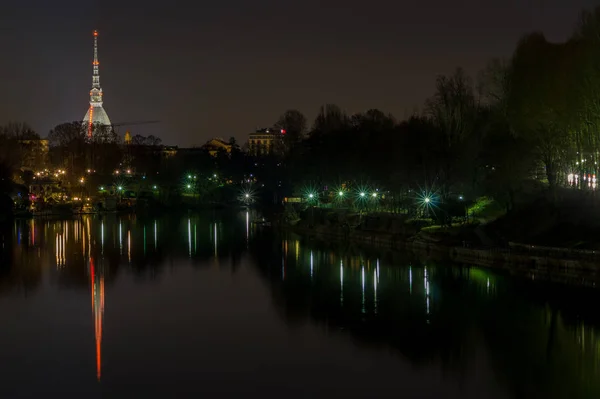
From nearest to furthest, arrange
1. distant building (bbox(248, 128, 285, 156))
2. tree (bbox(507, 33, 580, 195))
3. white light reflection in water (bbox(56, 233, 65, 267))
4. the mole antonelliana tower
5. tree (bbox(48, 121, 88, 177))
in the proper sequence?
1. tree (bbox(507, 33, 580, 195))
2. white light reflection in water (bbox(56, 233, 65, 267))
3. tree (bbox(48, 121, 88, 177))
4. distant building (bbox(248, 128, 285, 156))
5. the mole antonelliana tower

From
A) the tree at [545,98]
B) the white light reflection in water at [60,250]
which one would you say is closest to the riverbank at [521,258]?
the tree at [545,98]

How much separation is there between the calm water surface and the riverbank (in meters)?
1.34

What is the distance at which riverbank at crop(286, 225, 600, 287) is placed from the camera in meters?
30.6

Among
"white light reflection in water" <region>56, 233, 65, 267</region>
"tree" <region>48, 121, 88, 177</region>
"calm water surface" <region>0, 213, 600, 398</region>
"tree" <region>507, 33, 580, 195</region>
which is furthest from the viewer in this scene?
"tree" <region>48, 121, 88, 177</region>

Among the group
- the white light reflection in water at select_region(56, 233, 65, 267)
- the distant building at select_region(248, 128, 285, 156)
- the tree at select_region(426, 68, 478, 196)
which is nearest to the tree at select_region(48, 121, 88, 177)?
the distant building at select_region(248, 128, 285, 156)

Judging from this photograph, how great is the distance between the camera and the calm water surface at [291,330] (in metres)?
19.0

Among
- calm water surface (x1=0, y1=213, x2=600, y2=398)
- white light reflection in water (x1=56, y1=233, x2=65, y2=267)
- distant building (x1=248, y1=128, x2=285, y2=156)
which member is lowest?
calm water surface (x1=0, y1=213, x2=600, y2=398)

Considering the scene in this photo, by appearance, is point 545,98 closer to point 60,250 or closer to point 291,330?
point 291,330

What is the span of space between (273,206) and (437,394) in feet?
253

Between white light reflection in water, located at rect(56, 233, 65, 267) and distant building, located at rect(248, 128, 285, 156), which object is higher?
distant building, located at rect(248, 128, 285, 156)

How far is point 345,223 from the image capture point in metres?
52.2

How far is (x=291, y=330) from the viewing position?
24750mm

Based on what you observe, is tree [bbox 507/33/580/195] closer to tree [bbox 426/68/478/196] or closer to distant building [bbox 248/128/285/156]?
tree [bbox 426/68/478/196]

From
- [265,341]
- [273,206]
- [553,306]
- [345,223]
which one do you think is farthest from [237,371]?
[273,206]
